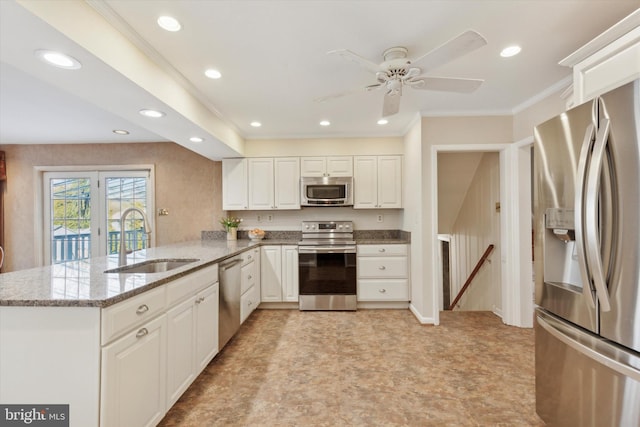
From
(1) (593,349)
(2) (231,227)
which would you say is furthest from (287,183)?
(1) (593,349)

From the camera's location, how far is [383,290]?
3.79 m

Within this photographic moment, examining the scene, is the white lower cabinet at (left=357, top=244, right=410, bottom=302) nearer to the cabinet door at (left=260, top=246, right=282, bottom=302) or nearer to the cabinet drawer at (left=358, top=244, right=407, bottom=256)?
the cabinet drawer at (left=358, top=244, right=407, bottom=256)

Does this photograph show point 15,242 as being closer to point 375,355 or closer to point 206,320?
point 206,320

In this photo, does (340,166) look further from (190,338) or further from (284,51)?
(190,338)

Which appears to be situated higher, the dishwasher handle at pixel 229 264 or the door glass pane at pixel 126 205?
the door glass pane at pixel 126 205

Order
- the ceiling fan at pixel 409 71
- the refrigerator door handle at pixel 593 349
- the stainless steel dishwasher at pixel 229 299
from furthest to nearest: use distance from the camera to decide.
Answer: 1. the stainless steel dishwasher at pixel 229 299
2. the ceiling fan at pixel 409 71
3. the refrigerator door handle at pixel 593 349

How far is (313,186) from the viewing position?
13.4 ft

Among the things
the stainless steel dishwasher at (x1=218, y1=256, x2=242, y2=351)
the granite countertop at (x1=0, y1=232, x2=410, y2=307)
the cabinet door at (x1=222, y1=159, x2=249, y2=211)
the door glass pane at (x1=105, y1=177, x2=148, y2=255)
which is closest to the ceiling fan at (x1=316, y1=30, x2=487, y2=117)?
the granite countertop at (x1=0, y1=232, x2=410, y2=307)

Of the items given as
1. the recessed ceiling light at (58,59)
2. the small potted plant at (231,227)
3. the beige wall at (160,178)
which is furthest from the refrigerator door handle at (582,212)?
the beige wall at (160,178)

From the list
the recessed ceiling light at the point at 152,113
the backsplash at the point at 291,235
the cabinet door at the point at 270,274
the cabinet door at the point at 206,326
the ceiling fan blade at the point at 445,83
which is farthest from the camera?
the backsplash at the point at 291,235

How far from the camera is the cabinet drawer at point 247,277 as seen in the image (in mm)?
3154

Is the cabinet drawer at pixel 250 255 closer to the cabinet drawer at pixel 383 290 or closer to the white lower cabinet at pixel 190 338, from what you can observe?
the white lower cabinet at pixel 190 338

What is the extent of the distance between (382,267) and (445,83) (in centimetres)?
242

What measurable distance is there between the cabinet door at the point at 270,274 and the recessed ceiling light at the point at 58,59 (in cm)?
270
